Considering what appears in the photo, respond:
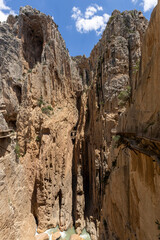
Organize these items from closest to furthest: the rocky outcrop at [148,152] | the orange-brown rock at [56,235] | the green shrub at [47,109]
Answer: the rocky outcrop at [148,152] < the orange-brown rock at [56,235] < the green shrub at [47,109]

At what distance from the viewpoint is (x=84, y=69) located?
2692 cm

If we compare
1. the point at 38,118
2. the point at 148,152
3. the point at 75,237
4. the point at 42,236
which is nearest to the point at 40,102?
the point at 38,118

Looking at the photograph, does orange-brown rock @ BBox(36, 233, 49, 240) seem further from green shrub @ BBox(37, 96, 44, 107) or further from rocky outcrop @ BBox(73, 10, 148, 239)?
green shrub @ BBox(37, 96, 44, 107)

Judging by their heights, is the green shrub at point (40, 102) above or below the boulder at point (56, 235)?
above

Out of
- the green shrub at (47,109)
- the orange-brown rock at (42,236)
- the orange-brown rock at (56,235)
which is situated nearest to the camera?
the orange-brown rock at (42,236)

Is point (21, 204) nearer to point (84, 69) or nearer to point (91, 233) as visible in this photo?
point (91, 233)

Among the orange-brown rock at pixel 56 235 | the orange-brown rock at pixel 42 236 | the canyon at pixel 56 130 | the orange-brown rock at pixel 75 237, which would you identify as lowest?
the orange-brown rock at pixel 75 237

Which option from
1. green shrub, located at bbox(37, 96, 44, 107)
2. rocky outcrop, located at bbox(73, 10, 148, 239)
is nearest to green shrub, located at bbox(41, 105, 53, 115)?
green shrub, located at bbox(37, 96, 44, 107)

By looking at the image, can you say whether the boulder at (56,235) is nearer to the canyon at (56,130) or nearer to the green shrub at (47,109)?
the canyon at (56,130)

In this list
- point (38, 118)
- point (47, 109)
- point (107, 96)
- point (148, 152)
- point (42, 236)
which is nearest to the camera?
point (148, 152)

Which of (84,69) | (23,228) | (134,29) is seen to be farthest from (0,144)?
(84,69)

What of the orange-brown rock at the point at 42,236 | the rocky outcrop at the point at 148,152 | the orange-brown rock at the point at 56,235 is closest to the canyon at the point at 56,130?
the orange-brown rock at the point at 42,236

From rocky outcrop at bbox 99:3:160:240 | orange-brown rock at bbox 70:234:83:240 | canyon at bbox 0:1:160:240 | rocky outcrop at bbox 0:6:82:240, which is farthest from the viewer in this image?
rocky outcrop at bbox 0:6:82:240

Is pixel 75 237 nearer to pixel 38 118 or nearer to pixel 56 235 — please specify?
pixel 56 235
